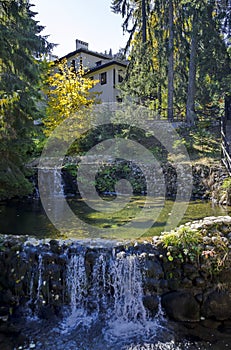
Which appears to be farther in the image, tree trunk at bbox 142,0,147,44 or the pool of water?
tree trunk at bbox 142,0,147,44

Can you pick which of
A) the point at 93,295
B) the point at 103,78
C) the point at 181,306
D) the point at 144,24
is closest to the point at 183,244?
the point at 181,306

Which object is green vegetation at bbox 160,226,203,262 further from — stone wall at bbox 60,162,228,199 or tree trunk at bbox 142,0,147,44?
tree trunk at bbox 142,0,147,44

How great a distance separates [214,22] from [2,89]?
13228mm

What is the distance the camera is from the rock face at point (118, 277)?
5410 millimetres

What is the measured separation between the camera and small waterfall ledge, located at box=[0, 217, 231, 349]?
5.30m

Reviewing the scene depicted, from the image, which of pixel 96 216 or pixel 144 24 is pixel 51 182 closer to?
pixel 96 216

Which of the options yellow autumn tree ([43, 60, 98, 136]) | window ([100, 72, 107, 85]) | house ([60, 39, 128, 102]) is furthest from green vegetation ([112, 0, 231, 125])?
window ([100, 72, 107, 85])

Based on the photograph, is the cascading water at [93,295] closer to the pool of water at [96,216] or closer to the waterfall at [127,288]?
the waterfall at [127,288]

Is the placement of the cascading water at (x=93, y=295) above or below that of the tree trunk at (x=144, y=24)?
below

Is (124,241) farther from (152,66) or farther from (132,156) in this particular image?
(152,66)

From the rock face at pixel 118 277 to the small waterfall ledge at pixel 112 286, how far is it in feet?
0.05

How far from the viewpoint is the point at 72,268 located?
19.3 feet

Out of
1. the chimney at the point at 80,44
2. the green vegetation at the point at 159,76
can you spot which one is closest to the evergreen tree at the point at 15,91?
the green vegetation at the point at 159,76

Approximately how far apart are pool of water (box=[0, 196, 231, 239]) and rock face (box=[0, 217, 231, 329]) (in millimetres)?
1632
